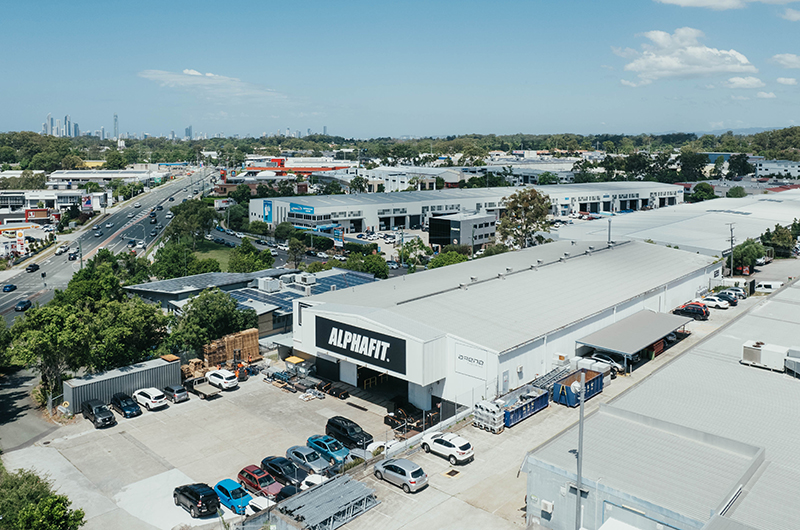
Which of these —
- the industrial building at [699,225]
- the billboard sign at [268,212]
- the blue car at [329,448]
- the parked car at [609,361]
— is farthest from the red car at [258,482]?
the billboard sign at [268,212]

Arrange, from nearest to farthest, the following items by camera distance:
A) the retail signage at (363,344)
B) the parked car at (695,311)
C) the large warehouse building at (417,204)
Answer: the retail signage at (363,344) < the parked car at (695,311) < the large warehouse building at (417,204)

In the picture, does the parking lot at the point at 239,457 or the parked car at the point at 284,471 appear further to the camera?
the parked car at the point at 284,471

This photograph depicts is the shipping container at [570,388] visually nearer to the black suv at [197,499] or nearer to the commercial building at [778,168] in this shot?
the black suv at [197,499]

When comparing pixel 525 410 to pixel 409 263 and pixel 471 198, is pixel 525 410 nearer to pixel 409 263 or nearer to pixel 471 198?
pixel 409 263

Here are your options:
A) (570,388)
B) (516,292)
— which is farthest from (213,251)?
(570,388)

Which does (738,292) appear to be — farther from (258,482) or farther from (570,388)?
(258,482)

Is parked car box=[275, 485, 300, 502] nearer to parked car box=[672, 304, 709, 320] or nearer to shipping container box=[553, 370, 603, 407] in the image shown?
shipping container box=[553, 370, 603, 407]

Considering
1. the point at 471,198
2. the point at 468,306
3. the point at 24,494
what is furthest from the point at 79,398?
the point at 471,198

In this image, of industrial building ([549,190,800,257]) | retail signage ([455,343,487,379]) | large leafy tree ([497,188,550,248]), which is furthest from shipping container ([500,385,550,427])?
large leafy tree ([497,188,550,248])
